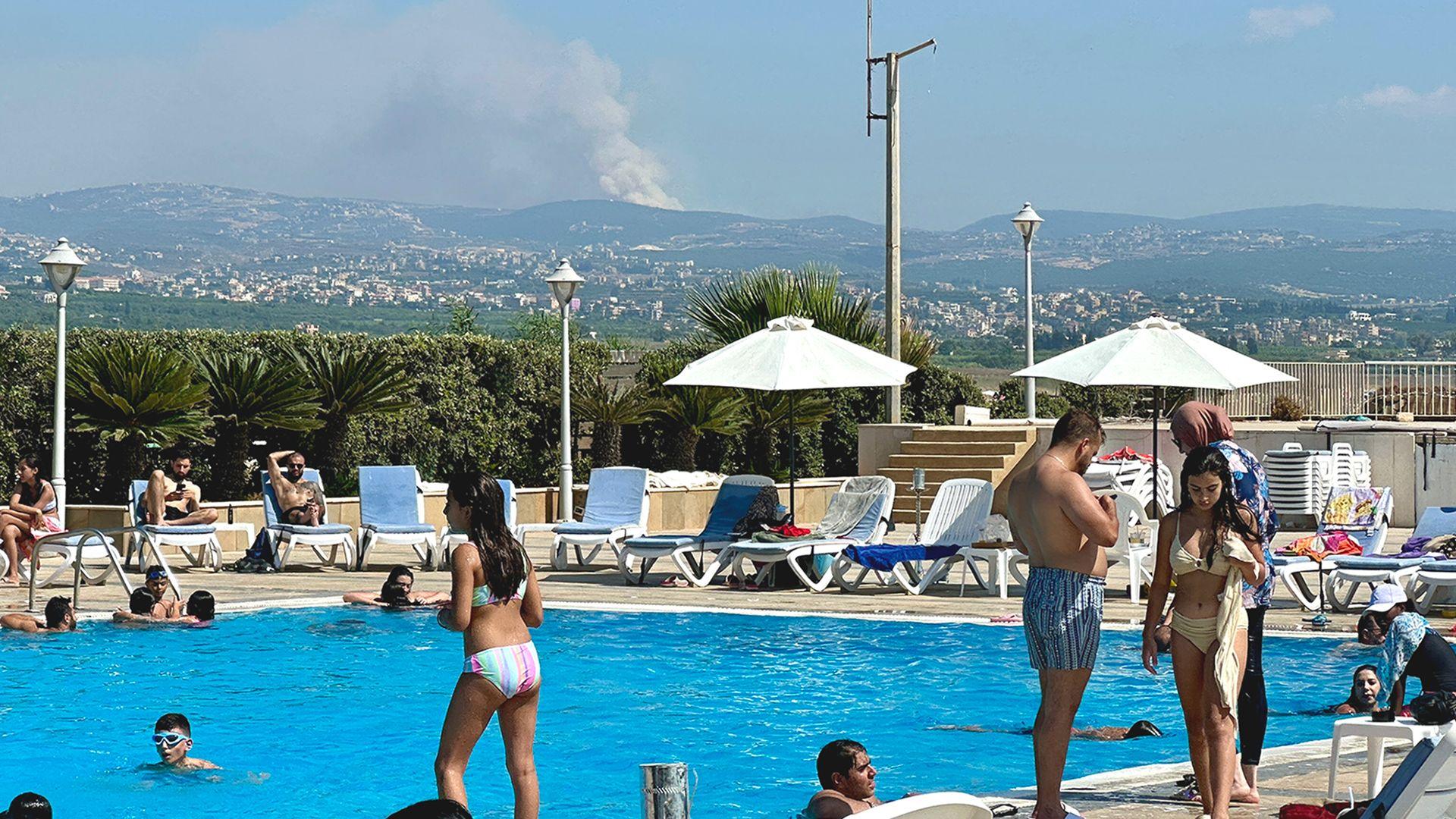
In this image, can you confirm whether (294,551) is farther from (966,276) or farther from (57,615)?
(966,276)

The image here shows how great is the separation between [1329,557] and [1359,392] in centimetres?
1870

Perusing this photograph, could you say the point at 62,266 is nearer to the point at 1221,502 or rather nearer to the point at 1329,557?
the point at 1329,557

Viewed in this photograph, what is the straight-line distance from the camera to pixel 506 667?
5551mm

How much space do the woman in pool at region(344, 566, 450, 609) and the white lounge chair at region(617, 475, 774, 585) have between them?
181cm

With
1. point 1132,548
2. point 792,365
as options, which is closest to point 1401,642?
point 1132,548

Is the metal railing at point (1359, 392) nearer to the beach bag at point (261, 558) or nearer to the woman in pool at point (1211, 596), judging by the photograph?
the beach bag at point (261, 558)

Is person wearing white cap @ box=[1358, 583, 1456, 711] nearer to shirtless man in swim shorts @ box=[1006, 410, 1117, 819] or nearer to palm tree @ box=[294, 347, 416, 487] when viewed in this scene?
shirtless man in swim shorts @ box=[1006, 410, 1117, 819]

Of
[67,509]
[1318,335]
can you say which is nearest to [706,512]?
[67,509]

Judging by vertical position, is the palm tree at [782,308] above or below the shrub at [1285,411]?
above

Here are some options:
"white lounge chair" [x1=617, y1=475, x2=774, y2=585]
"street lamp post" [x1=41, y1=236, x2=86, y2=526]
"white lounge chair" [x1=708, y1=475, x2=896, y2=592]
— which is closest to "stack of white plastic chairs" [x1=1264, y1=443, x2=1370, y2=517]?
"white lounge chair" [x1=708, y1=475, x2=896, y2=592]

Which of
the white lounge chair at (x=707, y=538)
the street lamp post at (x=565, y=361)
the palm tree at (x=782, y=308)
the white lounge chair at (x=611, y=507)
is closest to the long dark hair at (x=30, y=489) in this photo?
the white lounge chair at (x=611, y=507)

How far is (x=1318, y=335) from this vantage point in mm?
129000

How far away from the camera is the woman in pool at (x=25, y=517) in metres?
14.8

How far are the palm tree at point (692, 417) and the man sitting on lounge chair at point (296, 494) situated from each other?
7.66 meters
